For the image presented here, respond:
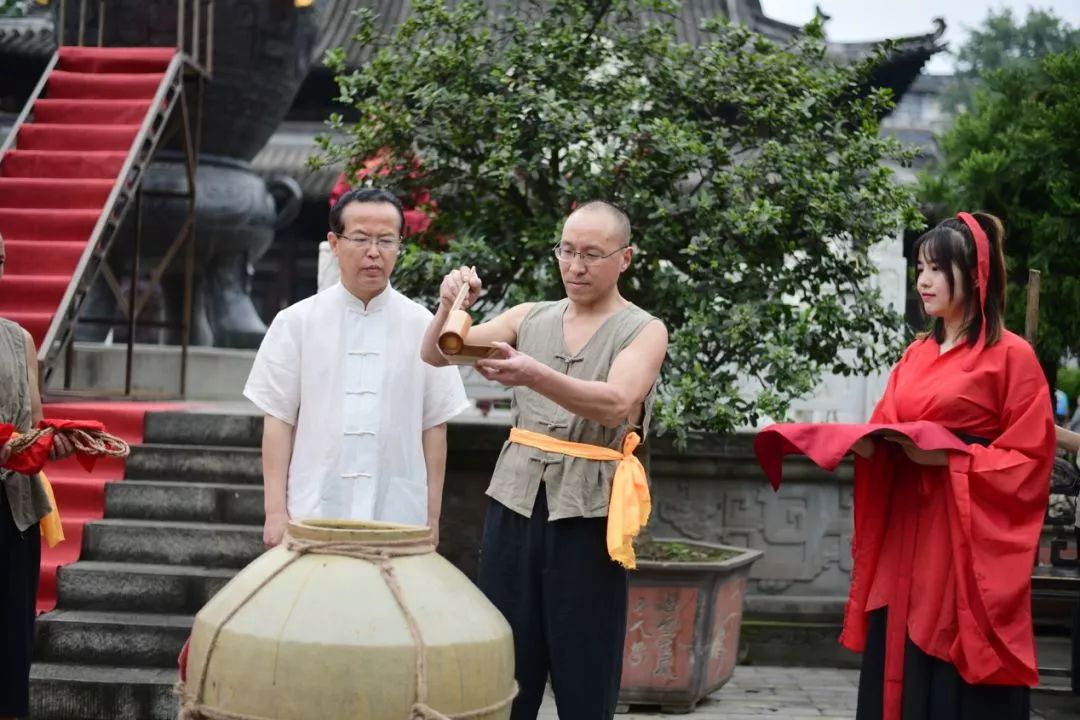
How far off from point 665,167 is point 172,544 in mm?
2570

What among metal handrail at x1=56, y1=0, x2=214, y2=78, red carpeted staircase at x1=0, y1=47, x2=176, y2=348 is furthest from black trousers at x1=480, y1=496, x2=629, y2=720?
metal handrail at x1=56, y1=0, x2=214, y2=78

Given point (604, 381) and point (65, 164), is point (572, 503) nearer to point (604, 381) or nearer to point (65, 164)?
point (604, 381)

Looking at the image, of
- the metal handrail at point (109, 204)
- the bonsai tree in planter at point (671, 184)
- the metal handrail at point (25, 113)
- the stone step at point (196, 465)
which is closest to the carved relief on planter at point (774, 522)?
the bonsai tree in planter at point (671, 184)

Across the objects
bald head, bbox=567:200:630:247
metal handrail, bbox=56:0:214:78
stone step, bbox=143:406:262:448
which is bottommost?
stone step, bbox=143:406:262:448

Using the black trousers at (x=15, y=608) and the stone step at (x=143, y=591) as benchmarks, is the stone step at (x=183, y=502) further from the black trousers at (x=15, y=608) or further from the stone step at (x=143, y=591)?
the black trousers at (x=15, y=608)

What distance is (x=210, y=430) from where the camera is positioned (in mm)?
6387

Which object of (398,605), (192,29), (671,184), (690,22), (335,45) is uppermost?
(690,22)

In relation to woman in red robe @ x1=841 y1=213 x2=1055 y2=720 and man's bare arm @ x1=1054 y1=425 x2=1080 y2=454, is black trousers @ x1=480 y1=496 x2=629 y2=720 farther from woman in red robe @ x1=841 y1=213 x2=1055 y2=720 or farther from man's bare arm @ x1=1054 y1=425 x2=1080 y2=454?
man's bare arm @ x1=1054 y1=425 x2=1080 y2=454

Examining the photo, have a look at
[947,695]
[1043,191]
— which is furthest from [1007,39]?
[947,695]

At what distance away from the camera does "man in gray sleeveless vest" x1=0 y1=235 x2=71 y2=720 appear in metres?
4.04

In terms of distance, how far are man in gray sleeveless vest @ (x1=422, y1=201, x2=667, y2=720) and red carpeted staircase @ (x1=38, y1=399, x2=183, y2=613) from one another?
293 cm

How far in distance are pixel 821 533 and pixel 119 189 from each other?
3788mm

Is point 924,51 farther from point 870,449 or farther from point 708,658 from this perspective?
point 870,449

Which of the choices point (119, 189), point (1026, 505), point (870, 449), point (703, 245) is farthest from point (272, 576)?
point (119, 189)
